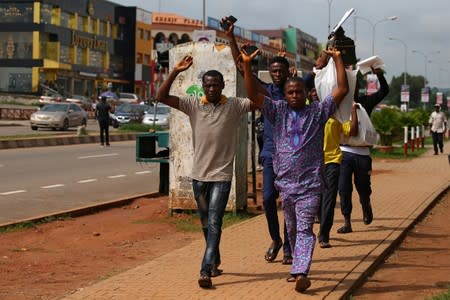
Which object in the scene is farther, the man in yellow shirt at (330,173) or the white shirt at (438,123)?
the white shirt at (438,123)

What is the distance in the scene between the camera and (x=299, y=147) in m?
6.18

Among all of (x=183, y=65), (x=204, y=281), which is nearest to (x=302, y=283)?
(x=204, y=281)

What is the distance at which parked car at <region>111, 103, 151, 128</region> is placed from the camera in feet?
145

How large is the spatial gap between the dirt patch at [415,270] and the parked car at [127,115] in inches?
1359

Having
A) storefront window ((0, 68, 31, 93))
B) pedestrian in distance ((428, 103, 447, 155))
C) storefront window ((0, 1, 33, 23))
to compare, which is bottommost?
pedestrian in distance ((428, 103, 447, 155))

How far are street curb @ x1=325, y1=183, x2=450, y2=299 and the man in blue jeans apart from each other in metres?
1.04

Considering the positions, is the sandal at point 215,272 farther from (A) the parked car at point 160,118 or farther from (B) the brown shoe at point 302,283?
(A) the parked car at point 160,118

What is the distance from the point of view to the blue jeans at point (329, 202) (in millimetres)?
8141

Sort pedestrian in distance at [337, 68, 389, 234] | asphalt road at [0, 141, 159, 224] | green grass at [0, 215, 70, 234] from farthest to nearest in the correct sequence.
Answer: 1. asphalt road at [0, 141, 159, 224]
2. green grass at [0, 215, 70, 234]
3. pedestrian in distance at [337, 68, 389, 234]

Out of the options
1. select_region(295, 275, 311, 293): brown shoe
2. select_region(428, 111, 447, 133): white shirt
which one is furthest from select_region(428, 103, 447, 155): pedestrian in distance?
select_region(295, 275, 311, 293): brown shoe

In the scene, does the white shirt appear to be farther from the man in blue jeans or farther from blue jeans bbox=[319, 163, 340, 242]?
the man in blue jeans

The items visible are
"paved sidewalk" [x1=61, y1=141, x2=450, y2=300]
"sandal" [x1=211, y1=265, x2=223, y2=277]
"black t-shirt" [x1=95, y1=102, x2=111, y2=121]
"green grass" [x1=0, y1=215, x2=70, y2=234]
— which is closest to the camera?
"paved sidewalk" [x1=61, y1=141, x2=450, y2=300]

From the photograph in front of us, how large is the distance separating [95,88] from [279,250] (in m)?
69.2

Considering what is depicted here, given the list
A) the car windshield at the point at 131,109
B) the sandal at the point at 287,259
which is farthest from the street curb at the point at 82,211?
the car windshield at the point at 131,109
